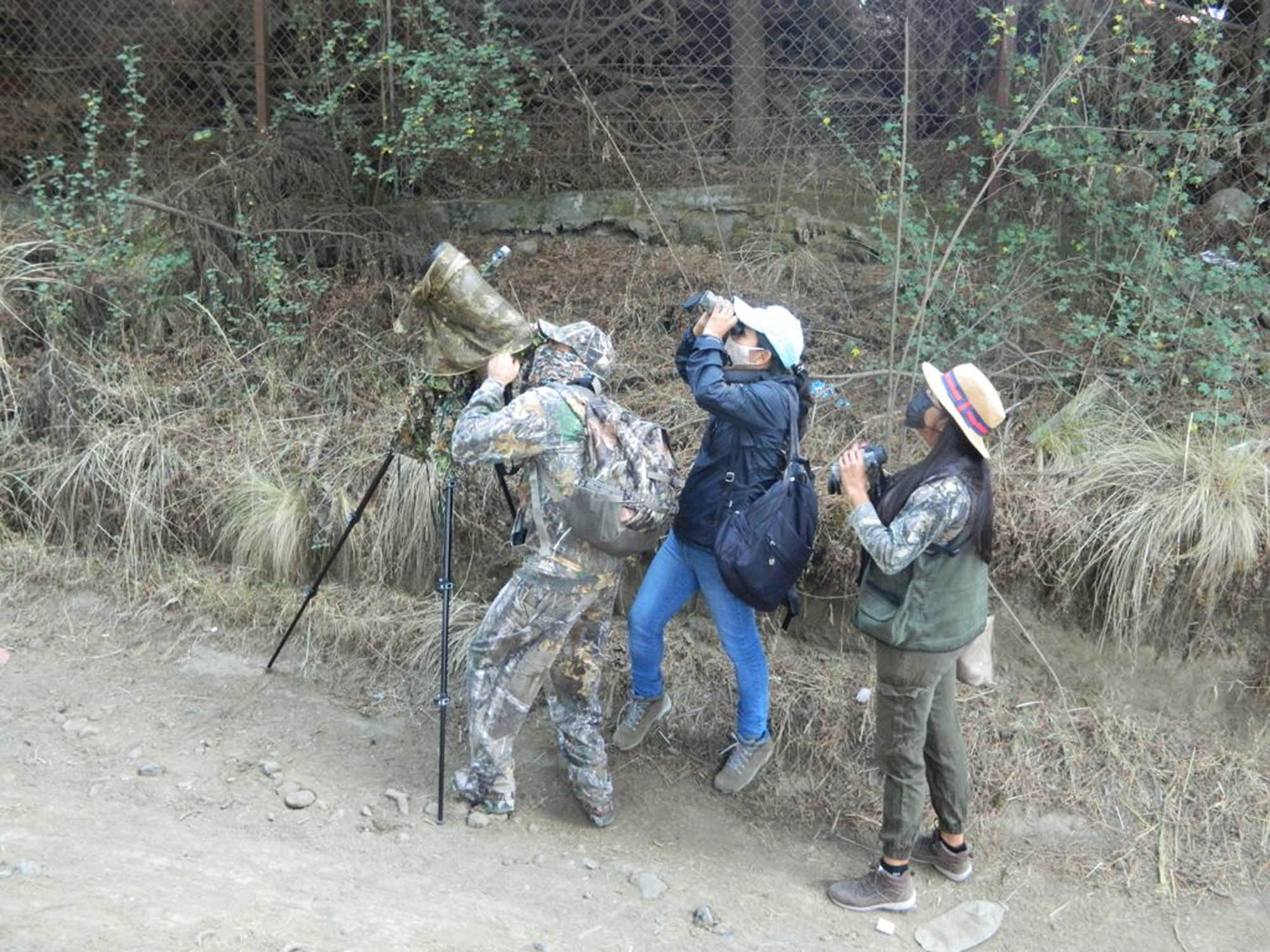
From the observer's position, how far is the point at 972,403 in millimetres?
3688

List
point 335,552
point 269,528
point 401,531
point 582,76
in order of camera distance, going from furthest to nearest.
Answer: point 582,76 < point 269,528 < point 401,531 < point 335,552

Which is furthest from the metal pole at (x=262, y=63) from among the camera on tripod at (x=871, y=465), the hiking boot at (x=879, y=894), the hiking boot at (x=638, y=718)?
the hiking boot at (x=879, y=894)

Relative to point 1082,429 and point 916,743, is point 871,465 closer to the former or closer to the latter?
point 916,743

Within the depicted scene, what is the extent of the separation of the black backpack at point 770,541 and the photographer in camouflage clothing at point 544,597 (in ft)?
1.42

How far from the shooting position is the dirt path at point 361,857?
12.5ft

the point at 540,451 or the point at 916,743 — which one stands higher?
the point at 540,451

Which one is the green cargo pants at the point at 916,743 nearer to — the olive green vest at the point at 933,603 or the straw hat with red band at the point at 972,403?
the olive green vest at the point at 933,603

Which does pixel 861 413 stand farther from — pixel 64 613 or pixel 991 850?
pixel 64 613

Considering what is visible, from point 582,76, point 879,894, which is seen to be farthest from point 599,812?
point 582,76

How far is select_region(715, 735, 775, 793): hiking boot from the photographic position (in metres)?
4.70

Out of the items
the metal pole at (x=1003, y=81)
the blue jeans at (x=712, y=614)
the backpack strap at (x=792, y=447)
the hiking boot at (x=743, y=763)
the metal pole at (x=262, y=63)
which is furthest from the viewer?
the metal pole at (x=262, y=63)

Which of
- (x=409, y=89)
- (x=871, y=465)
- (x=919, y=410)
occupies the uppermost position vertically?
(x=409, y=89)

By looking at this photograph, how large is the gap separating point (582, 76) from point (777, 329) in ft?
12.7

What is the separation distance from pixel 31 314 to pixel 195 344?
3.15ft
